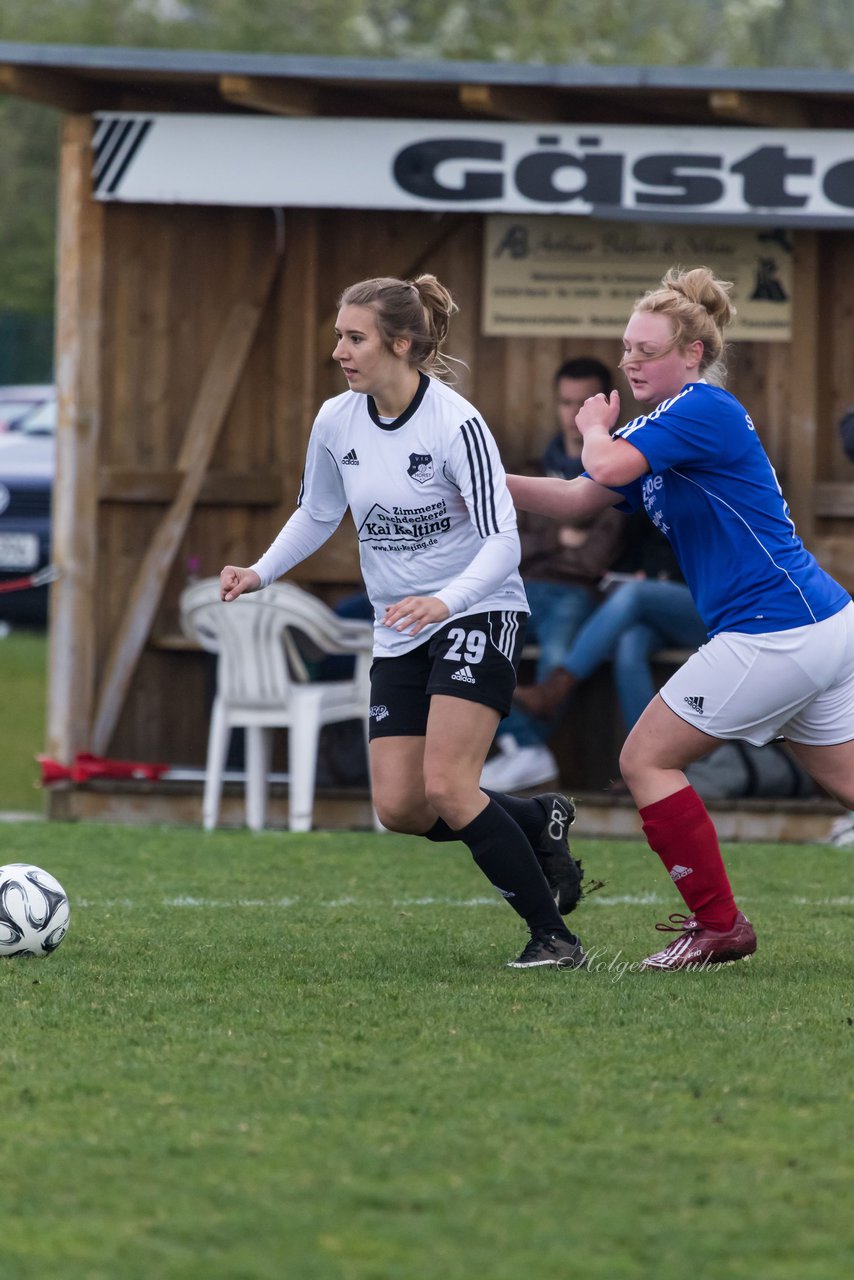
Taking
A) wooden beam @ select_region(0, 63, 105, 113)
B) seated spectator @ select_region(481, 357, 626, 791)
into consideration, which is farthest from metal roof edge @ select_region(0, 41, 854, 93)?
seated spectator @ select_region(481, 357, 626, 791)

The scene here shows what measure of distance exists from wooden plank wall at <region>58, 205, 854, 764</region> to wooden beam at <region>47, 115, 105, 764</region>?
404 millimetres

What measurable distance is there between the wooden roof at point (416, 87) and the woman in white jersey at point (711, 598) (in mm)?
4195

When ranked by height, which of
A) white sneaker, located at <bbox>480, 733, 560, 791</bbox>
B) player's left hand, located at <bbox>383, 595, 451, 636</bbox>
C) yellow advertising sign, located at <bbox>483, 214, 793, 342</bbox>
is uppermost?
yellow advertising sign, located at <bbox>483, 214, 793, 342</bbox>

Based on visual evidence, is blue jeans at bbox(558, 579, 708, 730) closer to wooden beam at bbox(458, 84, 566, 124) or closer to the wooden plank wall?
the wooden plank wall

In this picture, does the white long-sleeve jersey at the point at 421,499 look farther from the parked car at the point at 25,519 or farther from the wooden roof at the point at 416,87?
the parked car at the point at 25,519

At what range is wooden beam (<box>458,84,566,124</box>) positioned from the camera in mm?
9234

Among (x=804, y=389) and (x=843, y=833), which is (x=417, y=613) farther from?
(x=804, y=389)

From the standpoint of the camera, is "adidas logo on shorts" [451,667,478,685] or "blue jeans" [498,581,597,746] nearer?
"adidas logo on shorts" [451,667,478,685]

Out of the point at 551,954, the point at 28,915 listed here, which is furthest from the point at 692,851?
the point at 28,915

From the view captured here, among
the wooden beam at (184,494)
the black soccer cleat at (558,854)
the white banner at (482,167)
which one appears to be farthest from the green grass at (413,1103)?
the white banner at (482,167)

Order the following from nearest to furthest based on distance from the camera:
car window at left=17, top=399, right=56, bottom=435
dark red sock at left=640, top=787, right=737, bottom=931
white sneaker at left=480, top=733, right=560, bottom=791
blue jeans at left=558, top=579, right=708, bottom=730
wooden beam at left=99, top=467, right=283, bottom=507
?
dark red sock at left=640, top=787, right=737, bottom=931 < blue jeans at left=558, top=579, right=708, bottom=730 < white sneaker at left=480, top=733, right=560, bottom=791 < wooden beam at left=99, top=467, right=283, bottom=507 < car window at left=17, top=399, right=56, bottom=435

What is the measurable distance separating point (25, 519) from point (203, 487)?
282 inches

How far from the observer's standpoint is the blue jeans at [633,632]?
9641 mm

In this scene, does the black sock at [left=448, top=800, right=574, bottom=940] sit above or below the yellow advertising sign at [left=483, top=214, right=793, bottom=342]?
below
